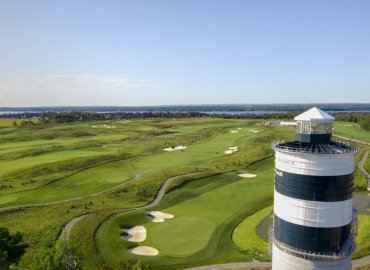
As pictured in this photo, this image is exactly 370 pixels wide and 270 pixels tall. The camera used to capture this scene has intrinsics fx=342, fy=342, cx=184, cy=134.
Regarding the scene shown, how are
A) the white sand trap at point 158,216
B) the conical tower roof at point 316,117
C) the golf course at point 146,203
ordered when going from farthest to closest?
the white sand trap at point 158,216 < the golf course at point 146,203 < the conical tower roof at point 316,117

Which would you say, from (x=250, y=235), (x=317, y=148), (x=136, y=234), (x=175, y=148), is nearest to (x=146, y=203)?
(x=136, y=234)

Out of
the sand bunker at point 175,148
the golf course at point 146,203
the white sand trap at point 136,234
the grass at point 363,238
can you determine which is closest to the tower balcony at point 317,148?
the golf course at point 146,203

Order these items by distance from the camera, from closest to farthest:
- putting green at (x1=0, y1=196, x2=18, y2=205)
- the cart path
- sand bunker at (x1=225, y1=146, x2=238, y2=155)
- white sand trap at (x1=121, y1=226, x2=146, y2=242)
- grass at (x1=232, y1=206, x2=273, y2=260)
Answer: grass at (x1=232, y1=206, x2=273, y2=260), white sand trap at (x1=121, y1=226, x2=146, y2=242), the cart path, putting green at (x1=0, y1=196, x2=18, y2=205), sand bunker at (x1=225, y1=146, x2=238, y2=155)

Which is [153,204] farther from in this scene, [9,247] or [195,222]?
[9,247]

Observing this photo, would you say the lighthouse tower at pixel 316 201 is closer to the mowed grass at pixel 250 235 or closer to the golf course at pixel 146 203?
the golf course at pixel 146 203

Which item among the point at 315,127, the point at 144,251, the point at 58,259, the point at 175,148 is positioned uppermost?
the point at 315,127

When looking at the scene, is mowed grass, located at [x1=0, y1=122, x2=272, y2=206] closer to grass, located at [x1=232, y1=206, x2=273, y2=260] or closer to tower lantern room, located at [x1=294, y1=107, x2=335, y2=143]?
grass, located at [x1=232, y1=206, x2=273, y2=260]

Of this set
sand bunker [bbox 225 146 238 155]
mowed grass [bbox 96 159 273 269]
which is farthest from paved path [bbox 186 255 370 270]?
sand bunker [bbox 225 146 238 155]

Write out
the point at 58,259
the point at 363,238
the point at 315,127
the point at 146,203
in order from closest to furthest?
the point at 58,259 < the point at 315,127 < the point at 363,238 < the point at 146,203
